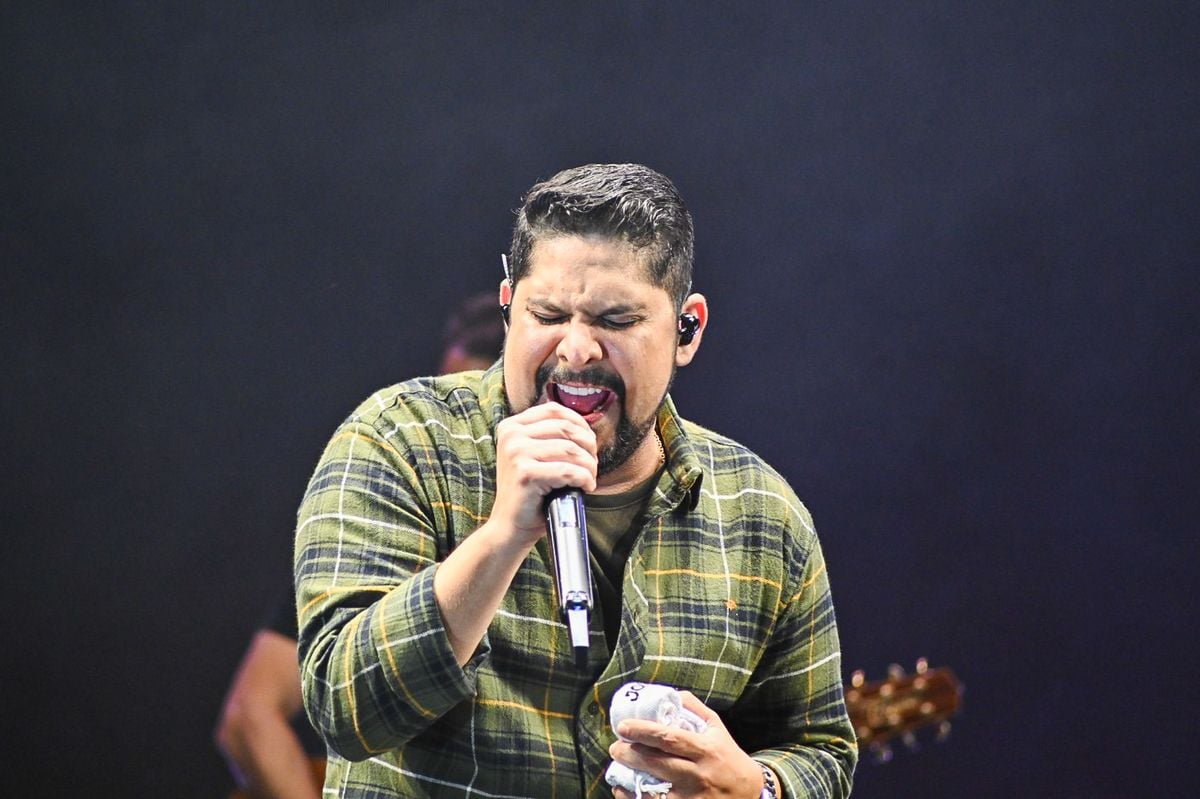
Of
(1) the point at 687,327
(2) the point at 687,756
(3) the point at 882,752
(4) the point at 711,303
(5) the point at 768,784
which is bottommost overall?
(3) the point at 882,752

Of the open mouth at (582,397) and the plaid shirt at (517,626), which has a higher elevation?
the open mouth at (582,397)

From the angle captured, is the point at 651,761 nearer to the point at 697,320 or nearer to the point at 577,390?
the point at 577,390

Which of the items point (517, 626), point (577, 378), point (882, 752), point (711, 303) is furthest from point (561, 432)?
point (882, 752)

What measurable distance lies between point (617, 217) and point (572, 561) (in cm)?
52

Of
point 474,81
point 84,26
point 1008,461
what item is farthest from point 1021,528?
point 84,26

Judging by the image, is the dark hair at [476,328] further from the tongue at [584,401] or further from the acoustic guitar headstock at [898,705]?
the tongue at [584,401]

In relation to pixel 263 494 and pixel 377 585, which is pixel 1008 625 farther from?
pixel 377 585

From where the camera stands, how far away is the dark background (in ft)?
8.43

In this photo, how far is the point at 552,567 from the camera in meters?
1.48

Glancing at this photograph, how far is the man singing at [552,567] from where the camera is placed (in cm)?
131

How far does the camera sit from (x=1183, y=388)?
10.5 ft

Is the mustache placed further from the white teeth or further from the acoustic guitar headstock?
the acoustic guitar headstock

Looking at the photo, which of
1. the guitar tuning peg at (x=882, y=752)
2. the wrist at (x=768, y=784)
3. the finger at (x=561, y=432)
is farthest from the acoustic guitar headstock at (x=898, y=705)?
the finger at (x=561, y=432)

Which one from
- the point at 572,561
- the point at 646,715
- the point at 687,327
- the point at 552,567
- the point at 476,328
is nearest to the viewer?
the point at 572,561
